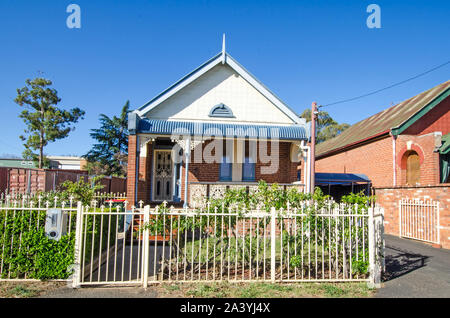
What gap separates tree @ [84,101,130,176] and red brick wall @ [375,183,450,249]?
85.3ft

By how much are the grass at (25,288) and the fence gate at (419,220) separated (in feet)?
35.5

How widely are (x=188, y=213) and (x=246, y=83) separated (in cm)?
772

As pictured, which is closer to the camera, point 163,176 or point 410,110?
point 163,176

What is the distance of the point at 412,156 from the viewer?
47.1 ft

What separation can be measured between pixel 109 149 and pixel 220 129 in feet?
79.6

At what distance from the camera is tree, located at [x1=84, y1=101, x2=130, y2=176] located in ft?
105

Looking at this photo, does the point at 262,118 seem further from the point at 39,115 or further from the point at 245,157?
the point at 39,115

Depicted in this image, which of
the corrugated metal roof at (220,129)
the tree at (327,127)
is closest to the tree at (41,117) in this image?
the corrugated metal roof at (220,129)

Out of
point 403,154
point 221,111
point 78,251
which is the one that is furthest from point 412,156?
point 78,251

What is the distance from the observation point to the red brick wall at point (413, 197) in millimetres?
9547

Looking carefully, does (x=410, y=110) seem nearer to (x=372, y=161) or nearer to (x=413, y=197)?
(x=372, y=161)

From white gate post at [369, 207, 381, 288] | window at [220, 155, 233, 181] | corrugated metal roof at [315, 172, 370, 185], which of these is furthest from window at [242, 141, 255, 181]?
white gate post at [369, 207, 381, 288]
